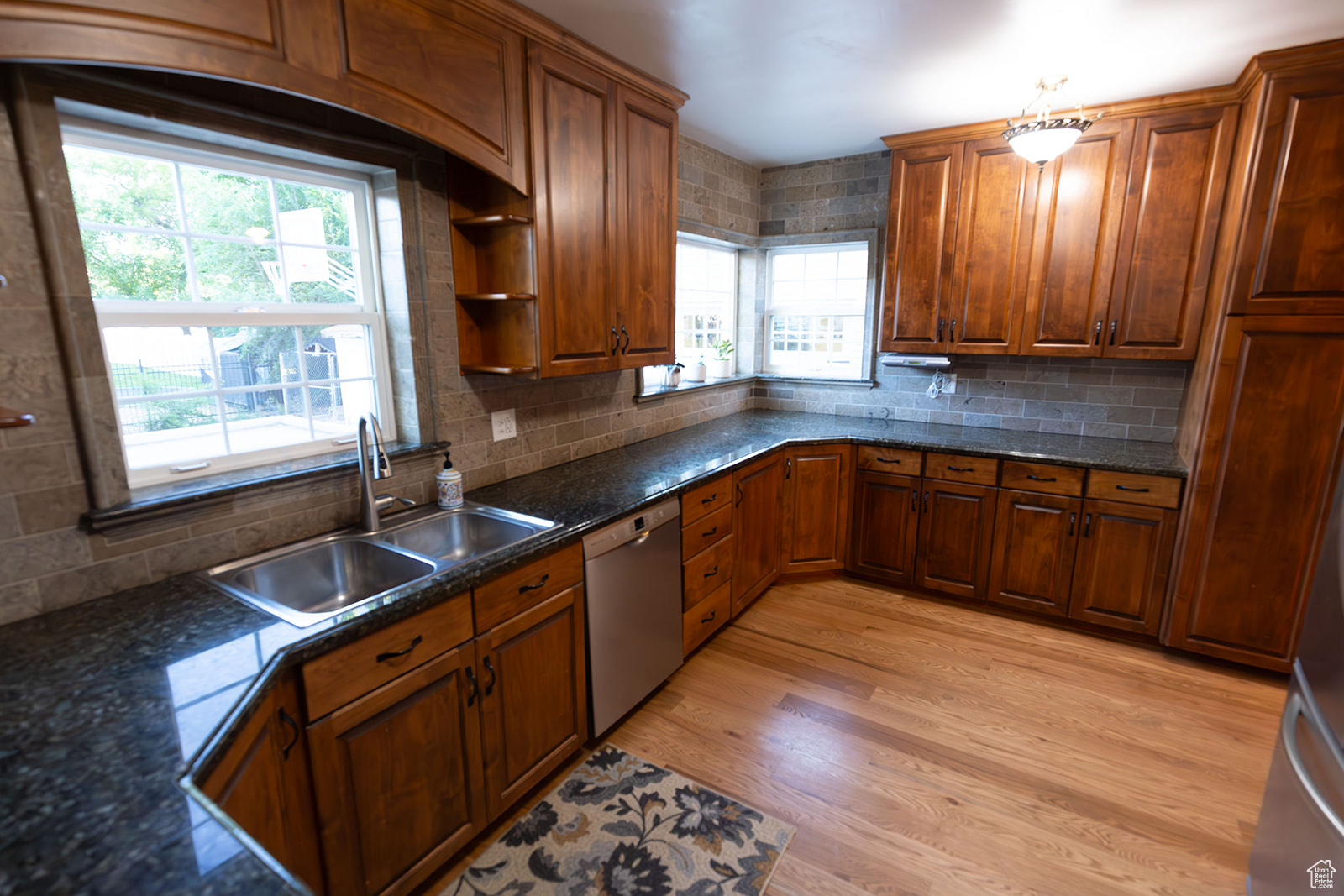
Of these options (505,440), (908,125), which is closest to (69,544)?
(505,440)

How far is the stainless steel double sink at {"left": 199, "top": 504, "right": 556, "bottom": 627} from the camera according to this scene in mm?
1695

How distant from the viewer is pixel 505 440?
8.41 feet

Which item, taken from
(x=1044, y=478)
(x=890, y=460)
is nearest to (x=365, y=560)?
(x=890, y=460)

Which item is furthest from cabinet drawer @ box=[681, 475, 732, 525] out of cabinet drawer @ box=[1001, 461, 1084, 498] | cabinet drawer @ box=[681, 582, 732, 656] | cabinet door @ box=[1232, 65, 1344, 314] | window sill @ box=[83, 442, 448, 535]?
cabinet door @ box=[1232, 65, 1344, 314]

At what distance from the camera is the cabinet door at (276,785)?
3.56 feet

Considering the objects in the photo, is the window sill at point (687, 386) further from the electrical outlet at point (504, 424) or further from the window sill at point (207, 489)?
the window sill at point (207, 489)

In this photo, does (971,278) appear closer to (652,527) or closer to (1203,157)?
(1203,157)

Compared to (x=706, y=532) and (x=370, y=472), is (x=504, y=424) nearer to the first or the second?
(x=370, y=472)

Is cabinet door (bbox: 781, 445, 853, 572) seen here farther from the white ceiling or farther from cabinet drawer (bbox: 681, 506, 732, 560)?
the white ceiling

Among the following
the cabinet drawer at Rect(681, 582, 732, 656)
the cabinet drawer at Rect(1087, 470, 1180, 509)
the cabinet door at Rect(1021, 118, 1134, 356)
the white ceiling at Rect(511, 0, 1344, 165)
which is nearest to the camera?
the white ceiling at Rect(511, 0, 1344, 165)

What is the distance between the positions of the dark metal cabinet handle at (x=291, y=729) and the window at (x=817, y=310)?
3631 millimetres

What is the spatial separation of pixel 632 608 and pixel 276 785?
1259 mm

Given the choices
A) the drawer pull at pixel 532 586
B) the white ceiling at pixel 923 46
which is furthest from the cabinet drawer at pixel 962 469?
the drawer pull at pixel 532 586

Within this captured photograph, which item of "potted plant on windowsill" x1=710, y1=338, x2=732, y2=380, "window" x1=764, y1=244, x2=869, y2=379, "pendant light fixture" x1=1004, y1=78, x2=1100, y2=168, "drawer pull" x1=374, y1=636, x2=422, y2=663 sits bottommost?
"drawer pull" x1=374, y1=636, x2=422, y2=663
